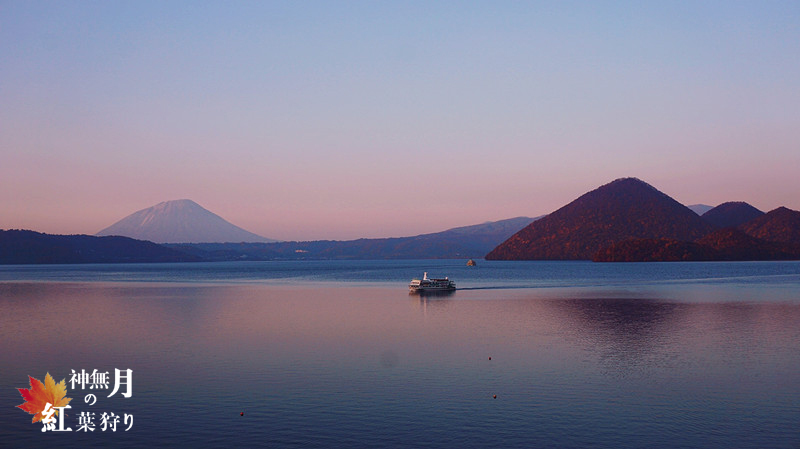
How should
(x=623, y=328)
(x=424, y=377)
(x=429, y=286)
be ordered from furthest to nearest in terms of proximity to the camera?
(x=429, y=286), (x=623, y=328), (x=424, y=377)

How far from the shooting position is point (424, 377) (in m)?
41.8

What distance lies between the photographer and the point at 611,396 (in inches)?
1416

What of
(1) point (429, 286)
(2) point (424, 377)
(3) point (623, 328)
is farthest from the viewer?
(1) point (429, 286)

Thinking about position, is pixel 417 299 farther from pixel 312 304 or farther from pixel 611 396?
pixel 611 396

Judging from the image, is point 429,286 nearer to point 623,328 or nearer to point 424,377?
point 623,328

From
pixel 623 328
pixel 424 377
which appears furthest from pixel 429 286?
pixel 424 377

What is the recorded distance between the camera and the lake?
96.3 feet

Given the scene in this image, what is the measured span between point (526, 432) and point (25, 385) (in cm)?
3007

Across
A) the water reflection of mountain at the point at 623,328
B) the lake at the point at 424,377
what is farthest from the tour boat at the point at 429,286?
the lake at the point at 424,377

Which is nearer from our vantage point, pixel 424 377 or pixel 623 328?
pixel 424 377

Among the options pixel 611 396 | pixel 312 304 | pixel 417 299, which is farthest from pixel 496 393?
pixel 417 299

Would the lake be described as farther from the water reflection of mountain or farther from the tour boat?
the tour boat

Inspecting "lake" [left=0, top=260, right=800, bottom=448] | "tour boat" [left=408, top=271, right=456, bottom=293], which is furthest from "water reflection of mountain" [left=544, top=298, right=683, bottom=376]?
"tour boat" [left=408, top=271, right=456, bottom=293]

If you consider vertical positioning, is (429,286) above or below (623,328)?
above
